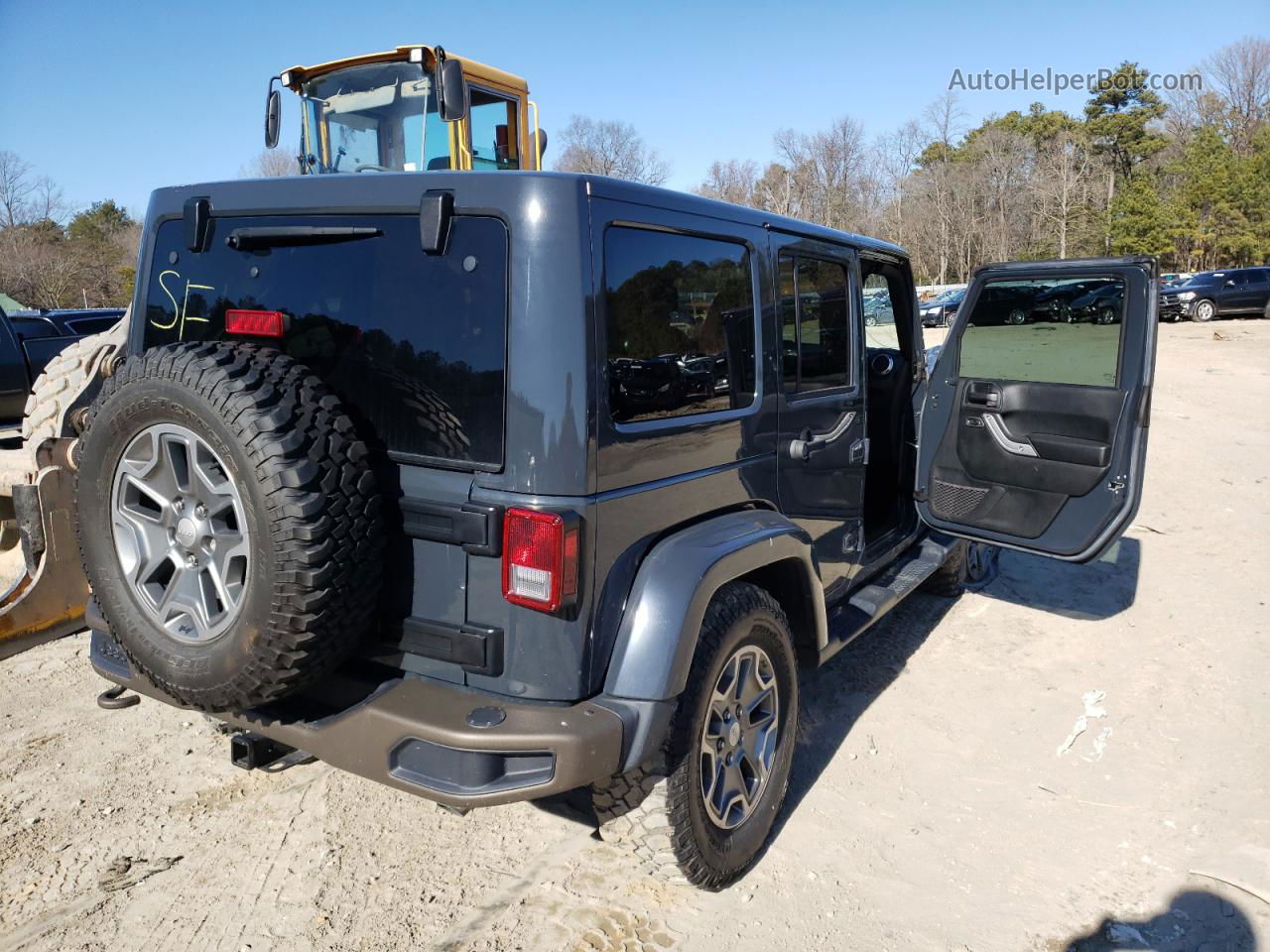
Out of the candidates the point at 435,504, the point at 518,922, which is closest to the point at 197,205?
the point at 435,504

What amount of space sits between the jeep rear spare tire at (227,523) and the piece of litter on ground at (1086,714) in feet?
9.86

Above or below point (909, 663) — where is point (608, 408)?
above

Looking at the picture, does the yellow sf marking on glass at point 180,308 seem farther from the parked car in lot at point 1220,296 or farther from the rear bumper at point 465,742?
the parked car in lot at point 1220,296

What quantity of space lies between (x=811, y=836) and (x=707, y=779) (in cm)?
65

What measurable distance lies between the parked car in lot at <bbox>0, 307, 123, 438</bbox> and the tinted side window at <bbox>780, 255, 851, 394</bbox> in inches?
341

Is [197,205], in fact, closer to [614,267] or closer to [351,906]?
[614,267]

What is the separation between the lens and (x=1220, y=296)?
26.3 metres

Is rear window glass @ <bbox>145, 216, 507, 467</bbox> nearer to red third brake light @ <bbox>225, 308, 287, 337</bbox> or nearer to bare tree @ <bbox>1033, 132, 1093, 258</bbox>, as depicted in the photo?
red third brake light @ <bbox>225, 308, 287, 337</bbox>

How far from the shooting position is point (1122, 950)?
101 inches

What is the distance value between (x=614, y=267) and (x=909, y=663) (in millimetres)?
3046

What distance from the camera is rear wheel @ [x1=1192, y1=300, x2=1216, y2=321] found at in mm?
26658

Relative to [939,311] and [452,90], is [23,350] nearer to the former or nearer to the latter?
[452,90]

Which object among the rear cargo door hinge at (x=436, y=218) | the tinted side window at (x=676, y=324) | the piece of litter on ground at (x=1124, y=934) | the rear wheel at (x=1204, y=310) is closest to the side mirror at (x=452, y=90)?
the tinted side window at (x=676, y=324)

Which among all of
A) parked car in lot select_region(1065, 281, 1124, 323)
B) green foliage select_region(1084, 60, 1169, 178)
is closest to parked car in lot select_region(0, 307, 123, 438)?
parked car in lot select_region(1065, 281, 1124, 323)
